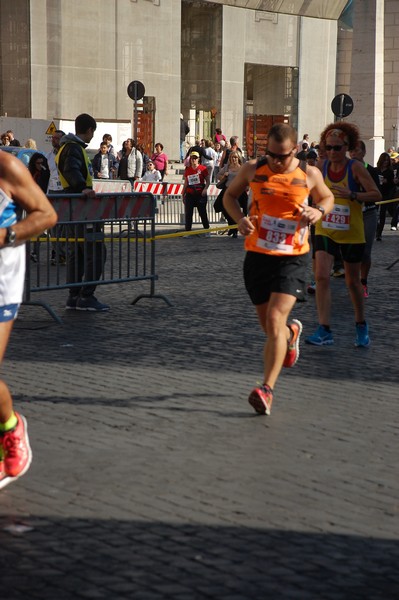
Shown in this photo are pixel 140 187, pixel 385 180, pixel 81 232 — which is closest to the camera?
pixel 81 232

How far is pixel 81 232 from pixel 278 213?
4675 millimetres

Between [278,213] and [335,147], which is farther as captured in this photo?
[335,147]

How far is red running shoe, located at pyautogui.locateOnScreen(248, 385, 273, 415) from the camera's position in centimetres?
707

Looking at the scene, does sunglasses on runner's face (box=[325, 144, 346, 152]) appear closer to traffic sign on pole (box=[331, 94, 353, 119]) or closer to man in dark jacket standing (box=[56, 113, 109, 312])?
man in dark jacket standing (box=[56, 113, 109, 312])

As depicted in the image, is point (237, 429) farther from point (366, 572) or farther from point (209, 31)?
point (209, 31)

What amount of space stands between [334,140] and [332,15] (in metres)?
40.4

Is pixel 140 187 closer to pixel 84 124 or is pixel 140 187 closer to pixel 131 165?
pixel 131 165

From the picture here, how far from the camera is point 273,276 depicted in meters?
7.36

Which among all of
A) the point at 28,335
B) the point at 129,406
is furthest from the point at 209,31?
the point at 129,406

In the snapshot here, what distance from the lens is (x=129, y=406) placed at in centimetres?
736

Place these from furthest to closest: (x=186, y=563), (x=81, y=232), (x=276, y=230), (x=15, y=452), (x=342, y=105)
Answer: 1. (x=342, y=105)
2. (x=81, y=232)
3. (x=276, y=230)
4. (x=15, y=452)
5. (x=186, y=563)

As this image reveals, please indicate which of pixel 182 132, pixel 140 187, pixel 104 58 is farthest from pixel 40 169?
pixel 182 132

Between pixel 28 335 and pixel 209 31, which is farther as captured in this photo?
pixel 209 31

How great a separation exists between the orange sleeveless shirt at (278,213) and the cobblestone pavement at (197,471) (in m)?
0.99
